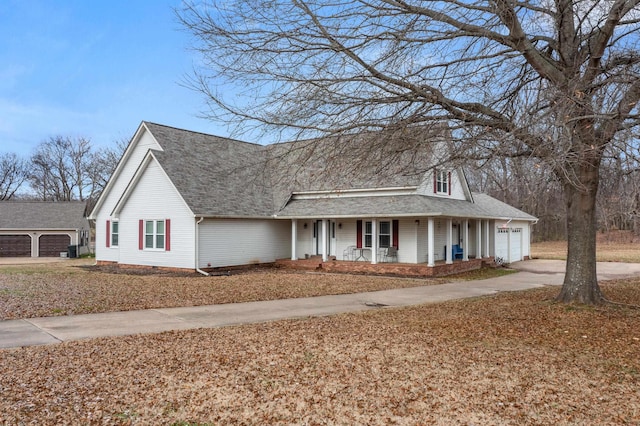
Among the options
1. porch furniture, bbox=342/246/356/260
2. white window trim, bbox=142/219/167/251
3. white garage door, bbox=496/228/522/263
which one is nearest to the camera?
white window trim, bbox=142/219/167/251

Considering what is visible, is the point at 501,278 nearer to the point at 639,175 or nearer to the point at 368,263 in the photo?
the point at 368,263

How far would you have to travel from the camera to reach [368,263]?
73.0 feet

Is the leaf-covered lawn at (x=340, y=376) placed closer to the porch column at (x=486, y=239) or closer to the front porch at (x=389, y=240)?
the front porch at (x=389, y=240)

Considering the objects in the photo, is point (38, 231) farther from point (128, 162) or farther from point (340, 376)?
point (340, 376)

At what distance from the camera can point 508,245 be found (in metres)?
29.0

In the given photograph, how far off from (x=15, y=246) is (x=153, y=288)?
86.0ft

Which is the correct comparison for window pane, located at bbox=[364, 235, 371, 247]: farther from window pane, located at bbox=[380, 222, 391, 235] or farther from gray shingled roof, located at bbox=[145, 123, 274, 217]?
gray shingled roof, located at bbox=[145, 123, 274, 217]

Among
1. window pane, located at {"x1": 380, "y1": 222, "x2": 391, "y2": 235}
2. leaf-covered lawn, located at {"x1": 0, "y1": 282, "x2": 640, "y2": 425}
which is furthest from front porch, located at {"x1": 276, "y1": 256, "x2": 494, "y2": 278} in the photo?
leaf-covered lawn, located at {"x1": 0, "y1": 282, "x2": 640, "y2": 425}

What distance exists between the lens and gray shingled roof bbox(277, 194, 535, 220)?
20609mm

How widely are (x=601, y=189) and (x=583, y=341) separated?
5090 mm

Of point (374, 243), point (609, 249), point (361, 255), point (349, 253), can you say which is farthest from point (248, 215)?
point (609, 249)

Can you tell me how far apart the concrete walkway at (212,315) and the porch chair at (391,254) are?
15.9ft

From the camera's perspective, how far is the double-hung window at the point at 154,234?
2253cm

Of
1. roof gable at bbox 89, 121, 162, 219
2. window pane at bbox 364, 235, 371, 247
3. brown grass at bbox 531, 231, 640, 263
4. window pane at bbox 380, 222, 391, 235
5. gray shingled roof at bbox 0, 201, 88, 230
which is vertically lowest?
brown grass at bbox 531, 231, 640, 263
